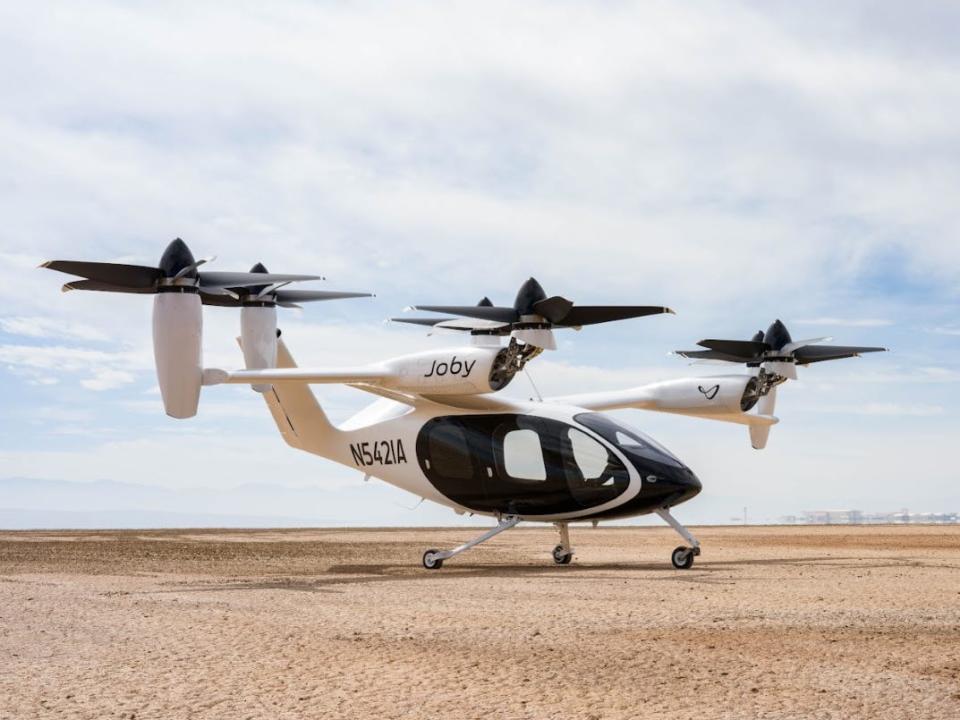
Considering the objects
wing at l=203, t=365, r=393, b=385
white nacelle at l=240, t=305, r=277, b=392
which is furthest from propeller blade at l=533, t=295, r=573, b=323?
white nacelle at l=240, t=305, r=277, b=392

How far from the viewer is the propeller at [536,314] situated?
Answer: 54.7ft

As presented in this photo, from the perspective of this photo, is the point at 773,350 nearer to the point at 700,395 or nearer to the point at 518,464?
the point at 700,395

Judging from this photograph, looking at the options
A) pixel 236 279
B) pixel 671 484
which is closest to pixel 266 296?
pixel 236 279

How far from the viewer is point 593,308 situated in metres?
17.2

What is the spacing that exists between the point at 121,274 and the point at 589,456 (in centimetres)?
779

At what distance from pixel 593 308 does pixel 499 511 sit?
3.88 meters

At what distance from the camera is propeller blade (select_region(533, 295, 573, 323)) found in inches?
650

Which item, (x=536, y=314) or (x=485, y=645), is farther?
(x=536, y=314)

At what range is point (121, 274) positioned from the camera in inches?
607

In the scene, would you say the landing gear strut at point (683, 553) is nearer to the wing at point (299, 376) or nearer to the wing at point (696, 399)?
the wing at point (696, 399)

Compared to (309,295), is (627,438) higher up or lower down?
lower down

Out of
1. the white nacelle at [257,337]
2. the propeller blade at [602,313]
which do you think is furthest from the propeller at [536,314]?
the white nacelle at [257,337]

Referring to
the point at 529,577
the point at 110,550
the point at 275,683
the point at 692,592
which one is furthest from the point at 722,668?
the point at 110,550

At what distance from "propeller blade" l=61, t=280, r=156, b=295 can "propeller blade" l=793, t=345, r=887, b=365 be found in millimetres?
12959
